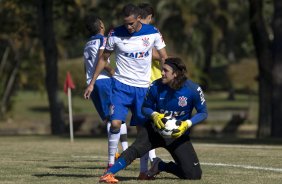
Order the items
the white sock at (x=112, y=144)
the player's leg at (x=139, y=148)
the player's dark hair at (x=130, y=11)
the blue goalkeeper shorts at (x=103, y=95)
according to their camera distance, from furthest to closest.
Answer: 1. the blue goalkeeper shorts at (x=103, y=95)
2. the white sock at (x=112, y=144)
3. the player's dark hair at (x=130, y=11)
4. the player's leg at (x=139, y=148)

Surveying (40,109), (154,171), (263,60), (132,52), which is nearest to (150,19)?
(132,52)

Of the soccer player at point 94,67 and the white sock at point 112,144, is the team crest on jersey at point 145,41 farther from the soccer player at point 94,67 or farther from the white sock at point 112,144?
the soccer player at point 94,67

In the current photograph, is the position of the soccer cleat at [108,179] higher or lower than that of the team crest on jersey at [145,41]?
lower

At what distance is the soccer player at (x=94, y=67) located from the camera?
15461 millimetres

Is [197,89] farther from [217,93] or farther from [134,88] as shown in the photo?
[217,93]

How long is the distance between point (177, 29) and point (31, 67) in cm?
2552

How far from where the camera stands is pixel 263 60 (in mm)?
34062

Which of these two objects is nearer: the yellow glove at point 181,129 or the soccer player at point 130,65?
the yellow glove at point 181,129

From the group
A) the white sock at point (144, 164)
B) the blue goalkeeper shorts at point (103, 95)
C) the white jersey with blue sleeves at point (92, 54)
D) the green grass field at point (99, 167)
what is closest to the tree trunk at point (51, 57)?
the green grass field at point (99, 167)

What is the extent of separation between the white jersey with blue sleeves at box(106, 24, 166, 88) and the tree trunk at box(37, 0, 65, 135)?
22.3 meters

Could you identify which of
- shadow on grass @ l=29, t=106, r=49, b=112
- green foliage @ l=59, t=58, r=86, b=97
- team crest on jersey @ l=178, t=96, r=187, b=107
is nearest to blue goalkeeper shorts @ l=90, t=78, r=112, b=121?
team crest on jersey @ l=178, t=96, r=187, b=107

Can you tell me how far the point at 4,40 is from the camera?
5241cm

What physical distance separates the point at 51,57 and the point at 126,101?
22.9 metres

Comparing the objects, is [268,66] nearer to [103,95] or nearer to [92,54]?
[103,95]
